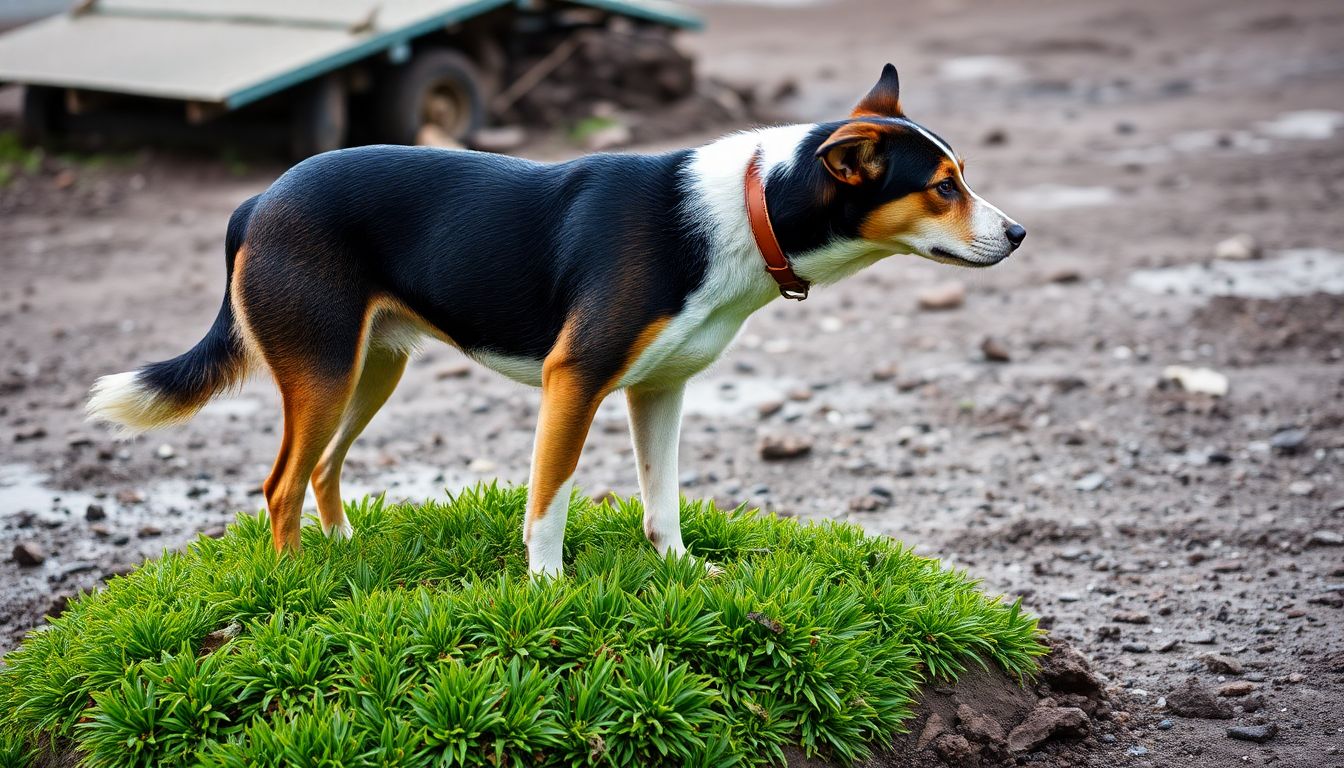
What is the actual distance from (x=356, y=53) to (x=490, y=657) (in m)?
9.21

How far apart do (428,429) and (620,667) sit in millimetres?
3829

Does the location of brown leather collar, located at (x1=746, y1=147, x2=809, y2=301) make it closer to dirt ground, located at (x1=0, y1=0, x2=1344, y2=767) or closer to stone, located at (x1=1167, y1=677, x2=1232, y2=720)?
dirt ground, located at (x1=0, y1=0, x2=1344, y2=767)

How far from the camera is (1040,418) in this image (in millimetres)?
7348

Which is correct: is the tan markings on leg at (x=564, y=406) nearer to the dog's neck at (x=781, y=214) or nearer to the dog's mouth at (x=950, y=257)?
the dog's neck at (x=781, y=214)

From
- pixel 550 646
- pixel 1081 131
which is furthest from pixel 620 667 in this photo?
pixel 1081 131

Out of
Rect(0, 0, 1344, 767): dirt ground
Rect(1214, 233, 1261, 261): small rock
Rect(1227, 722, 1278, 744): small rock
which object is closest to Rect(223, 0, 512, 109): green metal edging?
Rect(0, 0, 1344, 767): dirt ground

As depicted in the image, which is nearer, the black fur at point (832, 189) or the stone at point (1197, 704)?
the black fur at point (832, 189)

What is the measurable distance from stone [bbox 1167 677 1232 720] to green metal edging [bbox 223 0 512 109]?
9.14 meters

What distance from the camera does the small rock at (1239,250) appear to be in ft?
31.4

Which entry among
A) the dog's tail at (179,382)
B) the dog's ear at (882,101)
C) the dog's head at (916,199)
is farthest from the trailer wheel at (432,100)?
the dog's head at (916,199)

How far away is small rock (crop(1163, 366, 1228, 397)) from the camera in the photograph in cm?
745

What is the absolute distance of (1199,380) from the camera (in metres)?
7.56

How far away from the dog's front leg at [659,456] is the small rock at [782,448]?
94.7 inches

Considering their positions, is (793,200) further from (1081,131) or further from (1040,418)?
(1081,131)
